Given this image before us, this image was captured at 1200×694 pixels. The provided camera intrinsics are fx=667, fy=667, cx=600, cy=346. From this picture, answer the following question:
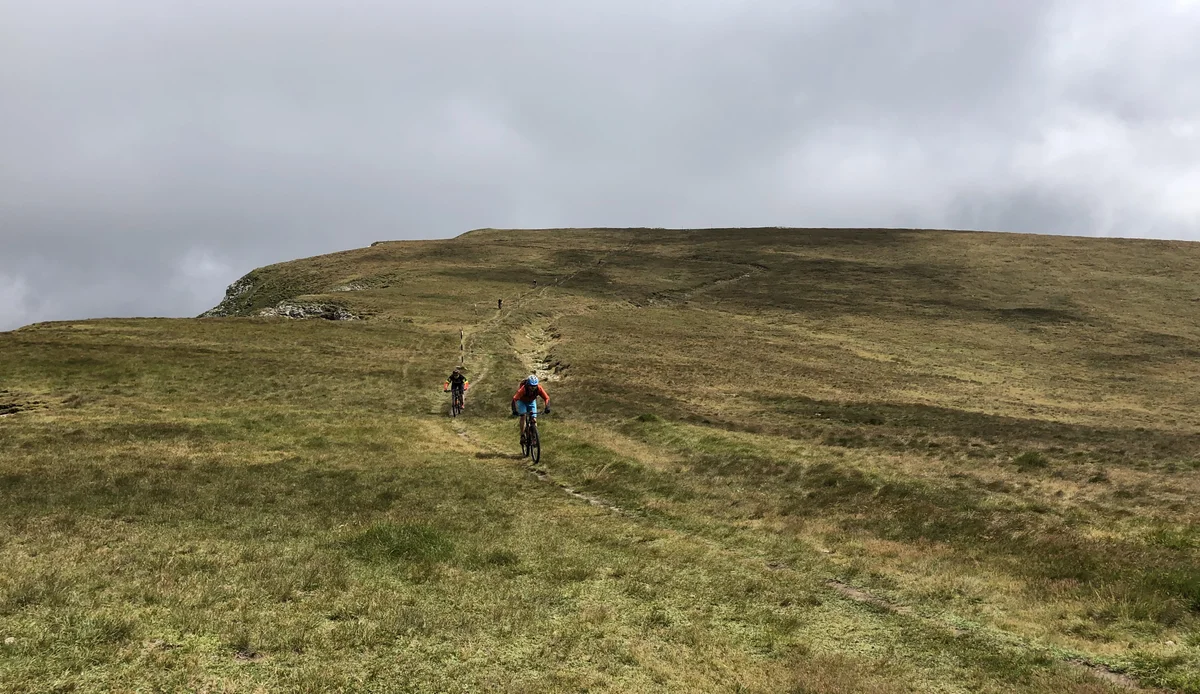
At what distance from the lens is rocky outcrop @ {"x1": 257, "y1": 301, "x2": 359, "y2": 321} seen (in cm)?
7525

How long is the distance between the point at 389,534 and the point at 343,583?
2799 millimetres

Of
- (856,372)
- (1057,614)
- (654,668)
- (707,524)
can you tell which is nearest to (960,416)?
(856,372)

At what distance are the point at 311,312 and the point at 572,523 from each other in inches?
2706

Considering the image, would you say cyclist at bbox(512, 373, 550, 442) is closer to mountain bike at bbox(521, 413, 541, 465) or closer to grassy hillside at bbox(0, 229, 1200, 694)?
mountain bike at bbox(521, 413, 541, 465)

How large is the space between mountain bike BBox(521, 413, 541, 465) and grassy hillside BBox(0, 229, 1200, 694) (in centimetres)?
103

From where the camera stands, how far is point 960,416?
139ft

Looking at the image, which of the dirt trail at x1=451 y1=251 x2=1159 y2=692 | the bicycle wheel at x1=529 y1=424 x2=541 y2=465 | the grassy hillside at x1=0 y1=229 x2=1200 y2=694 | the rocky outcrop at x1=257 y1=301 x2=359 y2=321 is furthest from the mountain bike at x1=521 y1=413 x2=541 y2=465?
the rocky outcrop at x1=257 y1=301 x2=359 y2=321

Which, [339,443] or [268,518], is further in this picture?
[339,443]

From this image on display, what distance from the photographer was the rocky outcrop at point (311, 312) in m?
75.2

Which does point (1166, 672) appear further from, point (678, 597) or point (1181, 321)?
point (1181, 321)

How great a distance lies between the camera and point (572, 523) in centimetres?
1748

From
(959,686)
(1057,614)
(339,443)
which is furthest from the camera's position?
(339,443)

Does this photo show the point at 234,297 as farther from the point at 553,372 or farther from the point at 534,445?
the point at 534,445

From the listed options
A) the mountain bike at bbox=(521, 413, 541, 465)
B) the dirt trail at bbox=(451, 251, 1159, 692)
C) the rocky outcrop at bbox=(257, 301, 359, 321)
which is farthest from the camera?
the rocky outcrop at bbox=(257, 301, 359, 321)
